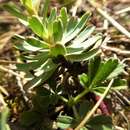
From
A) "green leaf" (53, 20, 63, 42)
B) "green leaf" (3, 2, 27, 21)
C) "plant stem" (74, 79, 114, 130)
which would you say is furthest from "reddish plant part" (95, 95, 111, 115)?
"green leaf" (3, 2, 27, 21)

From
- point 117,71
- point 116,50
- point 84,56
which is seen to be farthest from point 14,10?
point 116,50

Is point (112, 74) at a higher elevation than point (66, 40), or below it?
below

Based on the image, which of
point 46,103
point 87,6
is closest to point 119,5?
point 87,6

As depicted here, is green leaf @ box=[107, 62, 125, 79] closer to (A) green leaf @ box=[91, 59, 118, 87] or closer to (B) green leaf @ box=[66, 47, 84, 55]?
(A) green leaf @ box=[91, 59, 118, 87]

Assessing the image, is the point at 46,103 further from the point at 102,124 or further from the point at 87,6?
the point at 87,6

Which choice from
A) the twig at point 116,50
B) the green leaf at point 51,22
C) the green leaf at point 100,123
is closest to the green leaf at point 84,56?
the green leaf at point 51,22

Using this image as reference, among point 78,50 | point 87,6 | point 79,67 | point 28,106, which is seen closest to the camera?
point 78,50

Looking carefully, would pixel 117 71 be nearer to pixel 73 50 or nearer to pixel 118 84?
pixel 118 84
